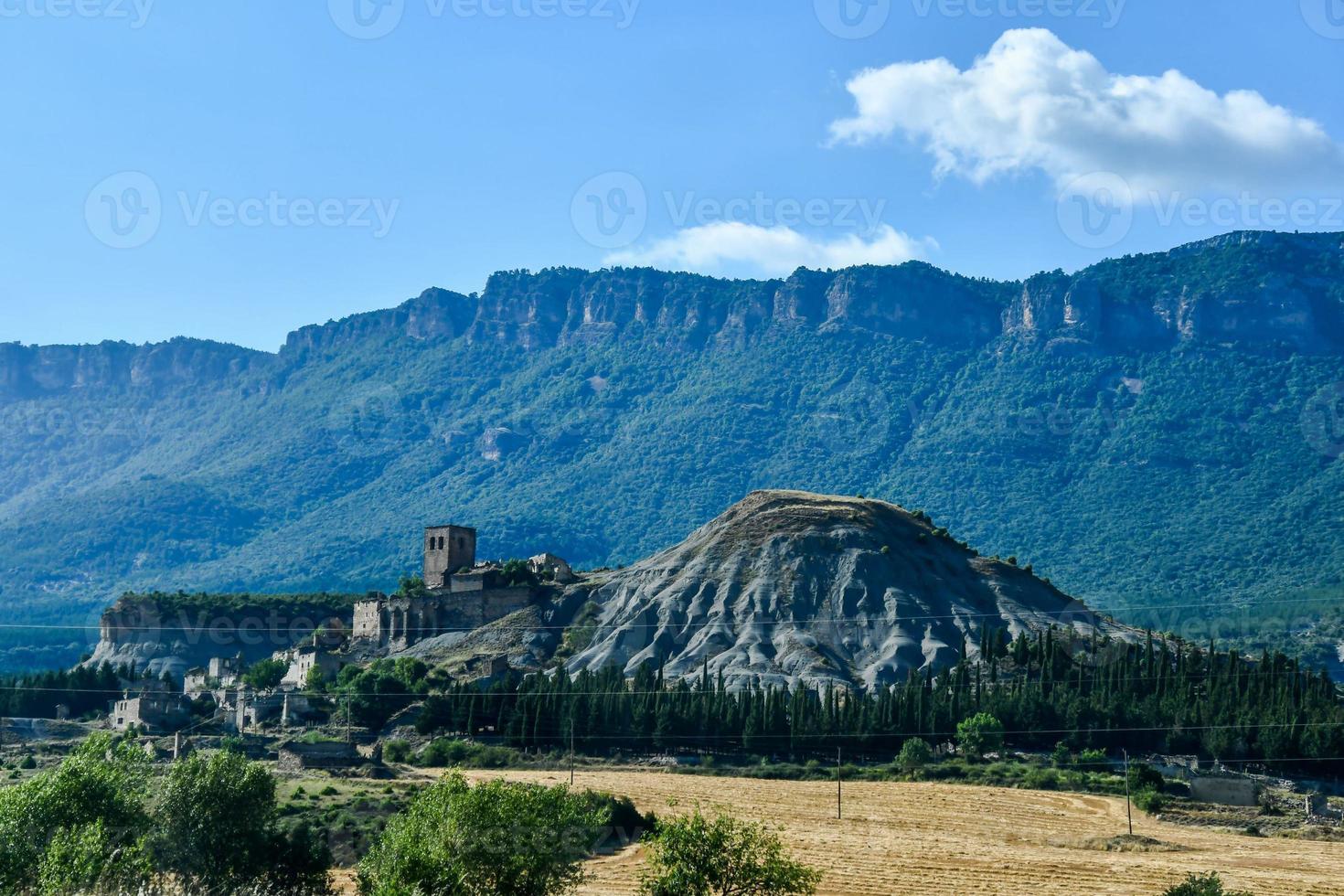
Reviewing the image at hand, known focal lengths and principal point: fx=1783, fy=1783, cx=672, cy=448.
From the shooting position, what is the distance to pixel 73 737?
111188 mm

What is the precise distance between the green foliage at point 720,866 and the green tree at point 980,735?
46083 millimetres

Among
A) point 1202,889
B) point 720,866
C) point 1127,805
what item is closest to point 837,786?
point 1127,805

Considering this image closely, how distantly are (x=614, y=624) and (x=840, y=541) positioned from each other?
1993cm

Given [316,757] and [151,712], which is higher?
[151,712]

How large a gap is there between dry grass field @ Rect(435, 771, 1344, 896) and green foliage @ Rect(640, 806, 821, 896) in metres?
8.05

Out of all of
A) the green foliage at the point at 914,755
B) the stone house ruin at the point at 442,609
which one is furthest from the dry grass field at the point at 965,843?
the stone house ruin at the point at 442,609

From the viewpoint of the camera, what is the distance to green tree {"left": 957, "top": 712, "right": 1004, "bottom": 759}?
4122 inches

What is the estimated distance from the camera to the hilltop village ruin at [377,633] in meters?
118

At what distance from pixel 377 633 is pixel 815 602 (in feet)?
119

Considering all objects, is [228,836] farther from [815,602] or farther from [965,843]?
[815,602]

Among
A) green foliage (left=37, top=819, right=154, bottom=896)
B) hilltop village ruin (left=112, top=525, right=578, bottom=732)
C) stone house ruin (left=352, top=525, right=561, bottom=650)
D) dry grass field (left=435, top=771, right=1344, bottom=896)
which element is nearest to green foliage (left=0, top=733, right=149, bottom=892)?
green foliage (left=37, top=819, right=154, bottom=896)

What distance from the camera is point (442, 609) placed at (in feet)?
484

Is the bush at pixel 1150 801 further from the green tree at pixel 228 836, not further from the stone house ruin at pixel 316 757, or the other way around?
the green tree at pixel 228 836

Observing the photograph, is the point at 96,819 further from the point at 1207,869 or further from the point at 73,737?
the point at 73,737
